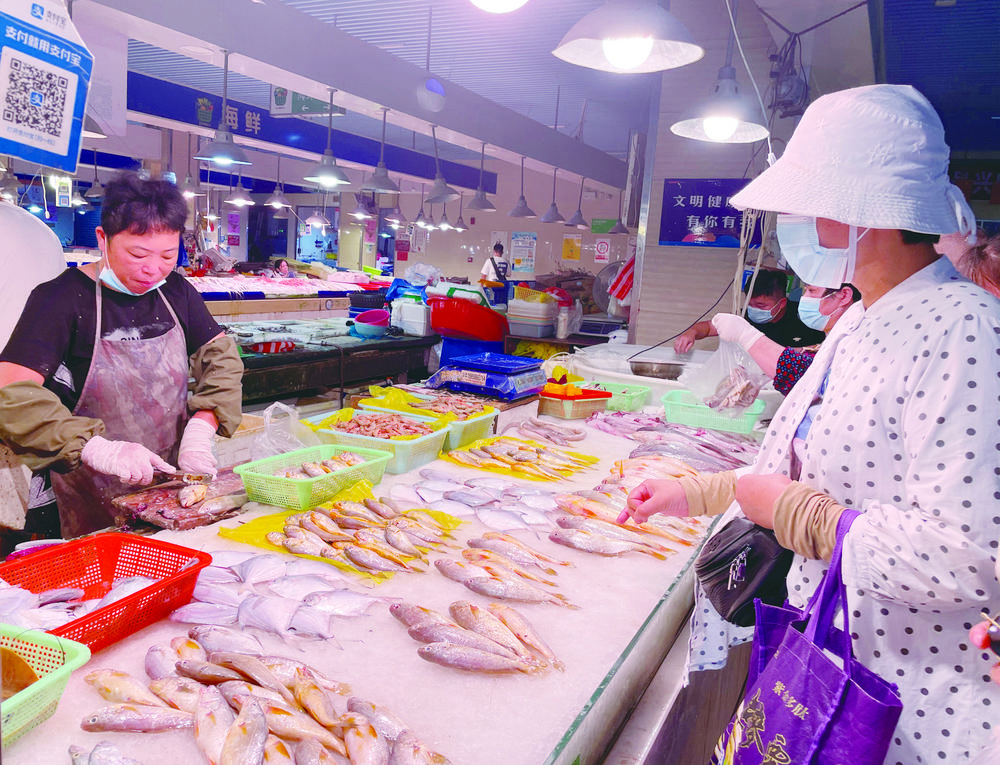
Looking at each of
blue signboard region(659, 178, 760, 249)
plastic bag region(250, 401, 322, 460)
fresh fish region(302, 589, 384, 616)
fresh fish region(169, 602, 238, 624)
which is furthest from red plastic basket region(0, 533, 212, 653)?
blue signboard region(659, 178, 760, 249)

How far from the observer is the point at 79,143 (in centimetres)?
119

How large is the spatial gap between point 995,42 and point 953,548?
7.31 meters

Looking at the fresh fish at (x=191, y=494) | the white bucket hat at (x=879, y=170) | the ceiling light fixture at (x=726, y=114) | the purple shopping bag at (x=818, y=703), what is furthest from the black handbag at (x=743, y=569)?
the ceiling light fixture at (x=726, y=114)

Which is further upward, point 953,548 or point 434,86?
point 434,86

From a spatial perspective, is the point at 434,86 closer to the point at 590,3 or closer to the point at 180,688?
the point at 590,3

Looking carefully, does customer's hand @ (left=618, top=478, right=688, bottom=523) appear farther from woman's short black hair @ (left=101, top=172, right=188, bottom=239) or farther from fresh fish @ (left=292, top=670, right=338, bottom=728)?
woman's short black hair @ (left=101, top=172, right=188, bottom=239)

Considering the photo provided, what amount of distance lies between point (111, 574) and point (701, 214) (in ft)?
17.5

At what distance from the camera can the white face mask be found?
1425 mm

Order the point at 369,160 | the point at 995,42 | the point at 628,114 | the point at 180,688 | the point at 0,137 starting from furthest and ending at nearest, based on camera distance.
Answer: the point at 369,160, the point at 628,114, the point at 995,42, the point at 180,688, the point at 0,137

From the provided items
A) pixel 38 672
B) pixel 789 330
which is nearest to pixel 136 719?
pixel 38 672

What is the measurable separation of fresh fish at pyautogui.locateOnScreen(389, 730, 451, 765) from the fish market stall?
0.04m

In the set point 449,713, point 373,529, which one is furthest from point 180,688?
point 373,529

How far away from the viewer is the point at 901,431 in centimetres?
126

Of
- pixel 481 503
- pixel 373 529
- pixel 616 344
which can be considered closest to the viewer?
pixel 373 529
